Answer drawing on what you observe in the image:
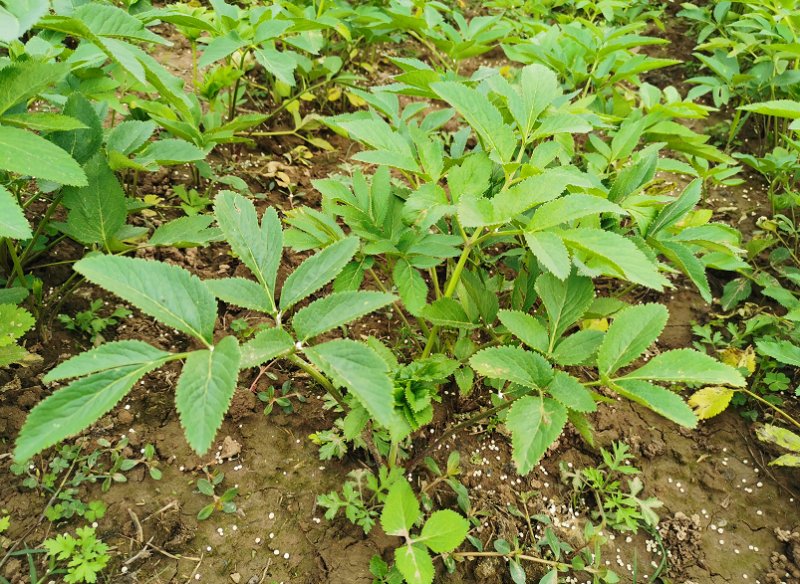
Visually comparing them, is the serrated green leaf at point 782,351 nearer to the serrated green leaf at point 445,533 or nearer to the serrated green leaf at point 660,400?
the serrated green leaf at point 660,400

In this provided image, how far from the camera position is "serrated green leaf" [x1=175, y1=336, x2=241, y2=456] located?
91 centimetres

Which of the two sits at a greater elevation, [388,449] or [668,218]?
[668,218]

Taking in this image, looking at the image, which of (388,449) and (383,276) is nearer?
(388,449)

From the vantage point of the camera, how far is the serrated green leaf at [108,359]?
0.95m

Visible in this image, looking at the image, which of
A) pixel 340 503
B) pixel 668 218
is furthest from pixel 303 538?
pixel 668 218

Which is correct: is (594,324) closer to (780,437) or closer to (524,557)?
(780,437)

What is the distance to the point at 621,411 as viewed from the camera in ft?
6.64

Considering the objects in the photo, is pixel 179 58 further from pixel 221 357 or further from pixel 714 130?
pixel 714 130

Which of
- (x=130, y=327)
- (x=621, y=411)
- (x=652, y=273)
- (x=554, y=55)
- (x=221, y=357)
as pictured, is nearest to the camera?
(x=221, y=357)

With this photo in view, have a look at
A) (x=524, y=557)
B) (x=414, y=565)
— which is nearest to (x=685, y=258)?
(x=524, y=557)

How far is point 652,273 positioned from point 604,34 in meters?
→ 1.65

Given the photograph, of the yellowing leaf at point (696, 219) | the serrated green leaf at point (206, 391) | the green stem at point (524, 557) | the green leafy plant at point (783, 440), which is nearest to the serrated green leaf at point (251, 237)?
the serrated green leaf at point (206, 391)

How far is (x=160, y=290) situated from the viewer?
41.3 inches

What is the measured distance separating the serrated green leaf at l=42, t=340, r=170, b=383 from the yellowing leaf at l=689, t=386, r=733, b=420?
171 centimetres
